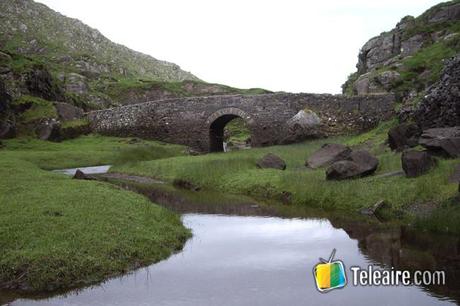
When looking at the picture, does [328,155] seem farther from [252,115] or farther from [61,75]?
[61,75]

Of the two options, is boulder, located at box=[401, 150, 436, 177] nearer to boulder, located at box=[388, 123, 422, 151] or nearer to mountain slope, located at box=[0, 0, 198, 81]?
boulder, located at box=[388, 123, 422, 151]

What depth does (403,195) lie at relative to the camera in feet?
50.5

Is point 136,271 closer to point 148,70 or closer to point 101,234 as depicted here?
point 101,234

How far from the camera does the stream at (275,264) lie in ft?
29.4

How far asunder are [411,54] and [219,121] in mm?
21741

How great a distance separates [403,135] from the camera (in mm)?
21984

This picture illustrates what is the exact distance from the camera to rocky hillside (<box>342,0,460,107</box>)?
37188 millimetres

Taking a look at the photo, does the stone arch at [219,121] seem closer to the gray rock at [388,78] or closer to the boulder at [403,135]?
the gray rock at [388,78]

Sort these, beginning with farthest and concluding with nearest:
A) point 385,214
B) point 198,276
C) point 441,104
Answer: point 441,104 → point 385,214 → point 198,276

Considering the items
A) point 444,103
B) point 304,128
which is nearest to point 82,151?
point 304,128

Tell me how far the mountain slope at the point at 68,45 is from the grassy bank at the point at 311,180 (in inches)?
2539

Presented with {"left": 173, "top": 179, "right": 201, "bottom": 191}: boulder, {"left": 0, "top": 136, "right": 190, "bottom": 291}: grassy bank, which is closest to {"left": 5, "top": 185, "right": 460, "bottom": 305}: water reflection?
{"left": 0, "top": 136, "right": 190, "bottom": 291}: grassy bank

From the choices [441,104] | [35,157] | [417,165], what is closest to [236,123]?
[35,157]

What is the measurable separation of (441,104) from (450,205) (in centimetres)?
939
